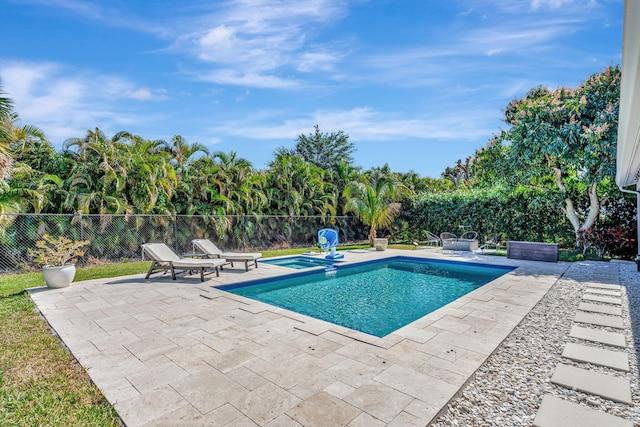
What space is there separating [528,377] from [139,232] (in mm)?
11267

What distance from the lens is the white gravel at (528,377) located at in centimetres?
257

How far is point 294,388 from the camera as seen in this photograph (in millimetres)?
2959

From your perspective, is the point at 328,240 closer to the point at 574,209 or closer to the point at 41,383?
the point at 41,383

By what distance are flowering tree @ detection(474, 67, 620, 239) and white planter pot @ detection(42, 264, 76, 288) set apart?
48.4 ft

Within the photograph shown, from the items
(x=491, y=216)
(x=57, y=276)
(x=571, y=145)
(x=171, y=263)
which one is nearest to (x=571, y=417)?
(x=171, y=263)

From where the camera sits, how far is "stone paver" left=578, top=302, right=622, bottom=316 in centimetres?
526

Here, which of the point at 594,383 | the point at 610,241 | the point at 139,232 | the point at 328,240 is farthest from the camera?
the point at 328,240

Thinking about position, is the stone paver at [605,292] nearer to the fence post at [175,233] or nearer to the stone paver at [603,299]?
the stone paver at [603,299]

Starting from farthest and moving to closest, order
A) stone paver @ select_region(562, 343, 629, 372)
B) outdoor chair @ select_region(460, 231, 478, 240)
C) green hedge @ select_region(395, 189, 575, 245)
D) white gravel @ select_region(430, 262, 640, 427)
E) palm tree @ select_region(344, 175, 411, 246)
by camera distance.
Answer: palm tree @ select_region(344, 175, 411, 246) → outdoor chair @ select_region(460, 231, 478, 240) → green hedge @ select_region(395, 189, 575, 245) → stone paver @ select_region(562, 343, 629, 372) → white gravel @ select_region(430, 262, 640, 427)

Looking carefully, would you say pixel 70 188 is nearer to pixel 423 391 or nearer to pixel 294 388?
pixel 294 388

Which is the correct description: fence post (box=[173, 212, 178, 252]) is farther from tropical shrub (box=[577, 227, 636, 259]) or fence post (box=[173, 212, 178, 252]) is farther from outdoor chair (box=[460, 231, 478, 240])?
tropical shrub (box=[577, 227, 636, 259])

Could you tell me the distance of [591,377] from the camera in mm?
3148

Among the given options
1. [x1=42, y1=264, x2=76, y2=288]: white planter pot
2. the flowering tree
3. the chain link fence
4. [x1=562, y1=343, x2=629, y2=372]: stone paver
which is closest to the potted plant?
[x1=42, y1=264, x2=76, y2=288]: white planter pot

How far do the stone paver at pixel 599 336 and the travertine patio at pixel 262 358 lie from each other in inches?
27.4
